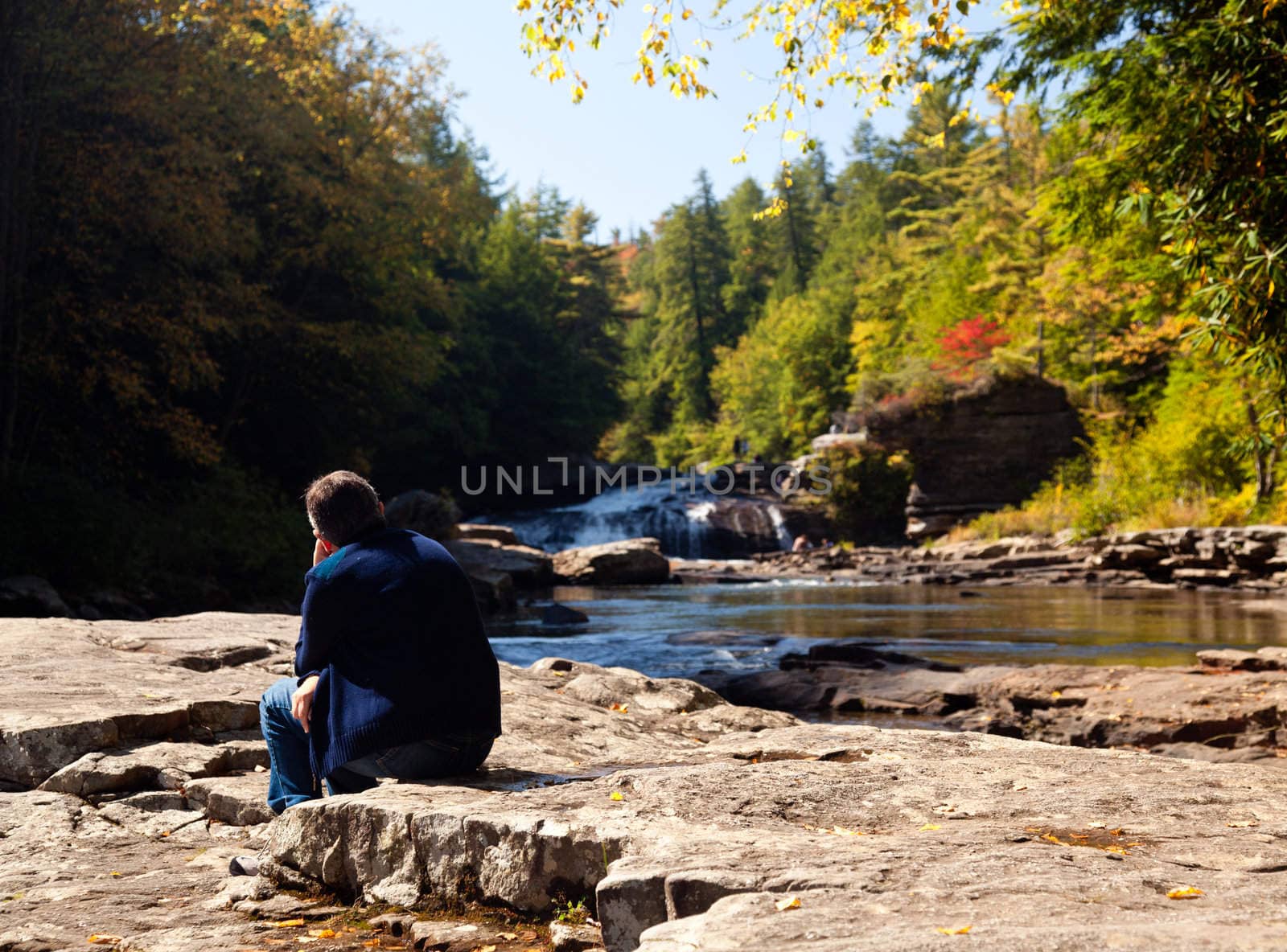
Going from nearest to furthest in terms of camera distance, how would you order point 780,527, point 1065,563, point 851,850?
point 851,850 < point 1065,563 < point 780,527

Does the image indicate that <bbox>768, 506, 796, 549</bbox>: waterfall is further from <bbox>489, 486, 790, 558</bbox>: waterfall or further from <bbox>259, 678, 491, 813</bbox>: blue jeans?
<bbox>259, 678, 491, 813</bbox>: blue jeans

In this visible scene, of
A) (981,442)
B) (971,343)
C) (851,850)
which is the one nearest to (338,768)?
(851,850)

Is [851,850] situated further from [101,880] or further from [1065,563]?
[1065,563]

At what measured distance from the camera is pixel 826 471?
37625 millimetres

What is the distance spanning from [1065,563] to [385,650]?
923 inches

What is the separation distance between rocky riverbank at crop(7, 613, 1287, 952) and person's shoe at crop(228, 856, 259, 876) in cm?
7

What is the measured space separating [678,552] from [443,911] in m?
31.7

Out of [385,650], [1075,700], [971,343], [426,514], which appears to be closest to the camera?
[385,650]

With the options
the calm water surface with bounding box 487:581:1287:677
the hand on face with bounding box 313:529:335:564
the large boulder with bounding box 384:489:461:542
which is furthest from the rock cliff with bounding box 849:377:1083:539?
the hand on face with bounding box 313:529:335:564

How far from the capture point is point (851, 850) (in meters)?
3.00

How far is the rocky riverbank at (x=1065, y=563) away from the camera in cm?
2050

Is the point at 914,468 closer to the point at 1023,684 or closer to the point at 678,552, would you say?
the point at 678,552

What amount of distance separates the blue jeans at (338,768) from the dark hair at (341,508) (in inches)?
25.3

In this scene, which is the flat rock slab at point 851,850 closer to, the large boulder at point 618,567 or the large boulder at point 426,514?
the large boulder at point 618,567
